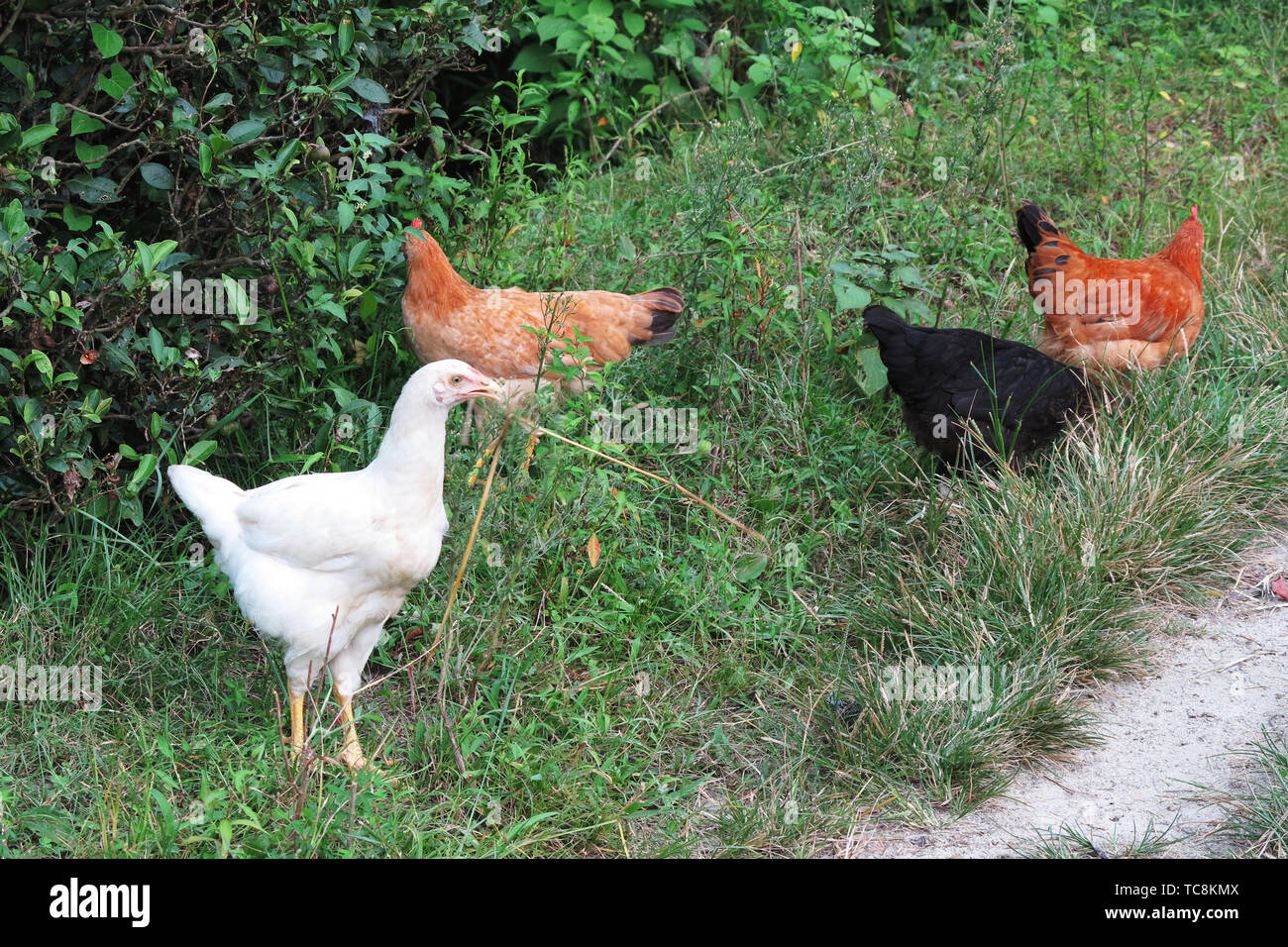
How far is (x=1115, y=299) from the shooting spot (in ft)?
17.7

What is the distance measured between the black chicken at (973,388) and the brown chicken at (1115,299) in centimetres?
34

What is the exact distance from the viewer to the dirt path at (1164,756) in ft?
11.4

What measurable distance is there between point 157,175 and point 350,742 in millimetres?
1971

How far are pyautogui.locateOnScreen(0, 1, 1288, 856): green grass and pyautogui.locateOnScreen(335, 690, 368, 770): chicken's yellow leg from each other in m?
0.06

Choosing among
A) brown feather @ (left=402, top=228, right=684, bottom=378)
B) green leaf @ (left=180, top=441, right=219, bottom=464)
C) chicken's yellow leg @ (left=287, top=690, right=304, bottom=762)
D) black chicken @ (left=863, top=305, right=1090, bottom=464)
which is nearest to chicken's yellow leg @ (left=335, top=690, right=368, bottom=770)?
chicken's yellow leg @ (left=287, top=690, right=304, bottom=762)

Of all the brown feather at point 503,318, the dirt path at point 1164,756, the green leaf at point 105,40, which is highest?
the green leaf at point 105,40

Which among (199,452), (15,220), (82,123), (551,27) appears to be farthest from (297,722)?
(551,27)

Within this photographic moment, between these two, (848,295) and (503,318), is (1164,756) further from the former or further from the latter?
(503,318)

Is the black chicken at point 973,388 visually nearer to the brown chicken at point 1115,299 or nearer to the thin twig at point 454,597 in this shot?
the brown chicken at point 1115,299

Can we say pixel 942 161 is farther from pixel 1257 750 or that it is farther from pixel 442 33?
pixel 1257 750

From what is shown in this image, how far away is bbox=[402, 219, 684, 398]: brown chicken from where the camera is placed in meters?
4.87

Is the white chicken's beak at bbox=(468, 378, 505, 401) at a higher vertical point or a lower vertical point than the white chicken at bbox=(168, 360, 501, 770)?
higher

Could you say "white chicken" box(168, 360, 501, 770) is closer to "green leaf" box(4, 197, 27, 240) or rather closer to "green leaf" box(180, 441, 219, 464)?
"green leaf" box(180, 441, 219, 464)

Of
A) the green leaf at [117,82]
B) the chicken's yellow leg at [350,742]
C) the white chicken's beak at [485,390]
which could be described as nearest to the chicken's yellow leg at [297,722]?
the chicken's yellow leg at [350,742]
